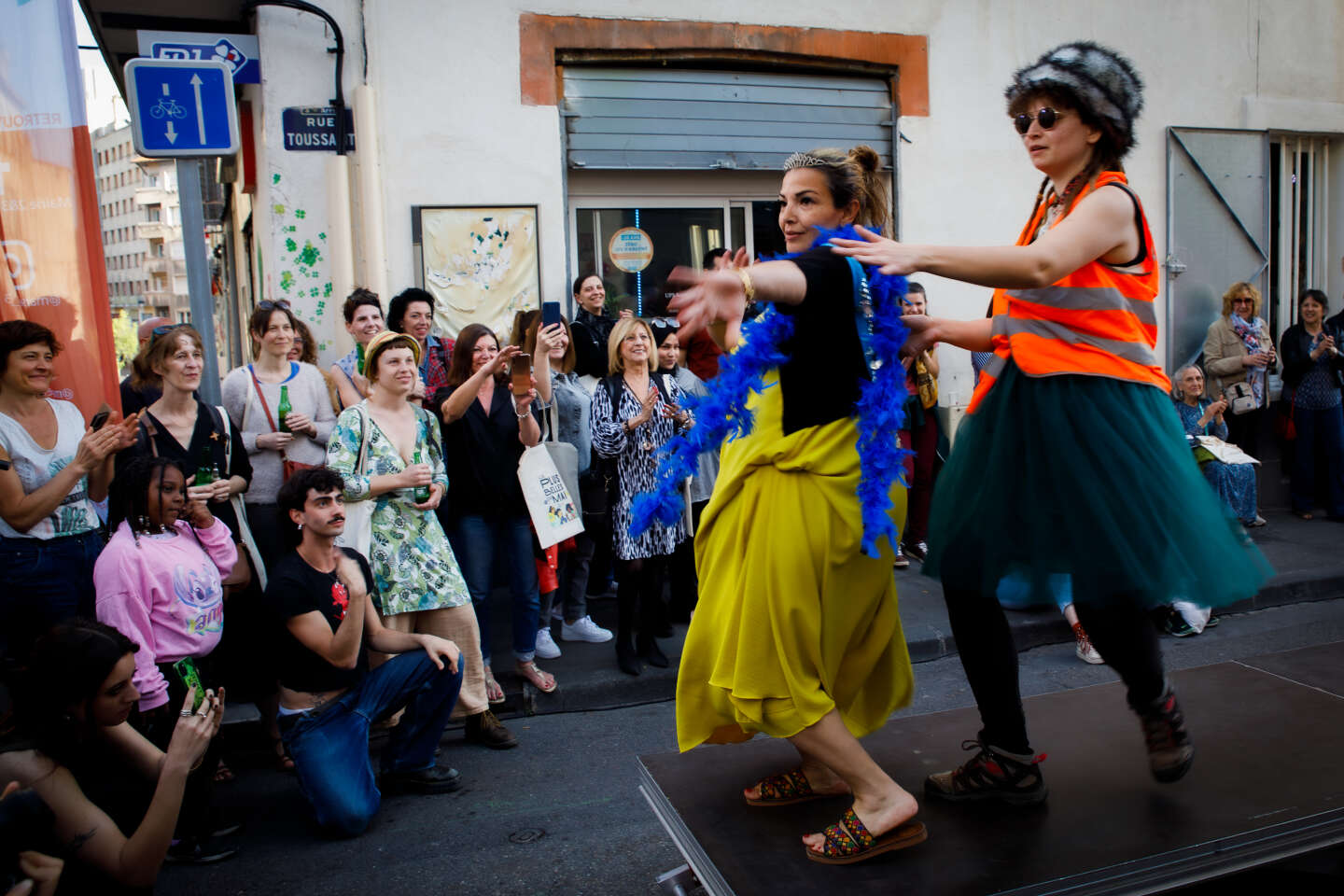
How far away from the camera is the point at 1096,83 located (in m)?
2.59

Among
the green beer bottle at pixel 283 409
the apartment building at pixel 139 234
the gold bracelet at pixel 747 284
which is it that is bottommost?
the green beer bottle at pixel 283 409

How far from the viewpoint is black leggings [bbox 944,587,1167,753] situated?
8.83 ft

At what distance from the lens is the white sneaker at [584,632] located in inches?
237

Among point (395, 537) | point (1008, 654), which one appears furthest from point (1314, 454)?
point (395, 537)

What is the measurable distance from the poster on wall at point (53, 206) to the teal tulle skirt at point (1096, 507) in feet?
12.1

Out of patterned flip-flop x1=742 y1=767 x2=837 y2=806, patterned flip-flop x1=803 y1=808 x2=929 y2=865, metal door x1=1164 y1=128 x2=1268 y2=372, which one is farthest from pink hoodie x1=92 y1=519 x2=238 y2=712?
metal door x1=1164 y1=128 x2=1268 y2=372

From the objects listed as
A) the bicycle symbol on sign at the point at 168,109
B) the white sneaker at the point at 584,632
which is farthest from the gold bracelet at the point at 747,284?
the white sneaker at the point at 584,632

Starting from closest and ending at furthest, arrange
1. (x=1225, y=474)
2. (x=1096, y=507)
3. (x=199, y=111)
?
(x=1096, y=507), (x=199, y=111), (x=1225, y=474)

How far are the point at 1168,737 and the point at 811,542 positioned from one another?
111 cm

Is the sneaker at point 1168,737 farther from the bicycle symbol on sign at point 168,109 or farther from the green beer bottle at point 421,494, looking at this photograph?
the bicycle symbol on sign at point 168,109

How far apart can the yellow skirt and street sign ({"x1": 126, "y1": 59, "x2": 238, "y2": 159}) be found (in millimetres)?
3239

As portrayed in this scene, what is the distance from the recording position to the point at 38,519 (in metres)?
4.14

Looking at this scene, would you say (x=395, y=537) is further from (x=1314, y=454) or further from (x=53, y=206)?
(x=1314, y=454)

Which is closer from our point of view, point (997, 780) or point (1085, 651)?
point (997, 780)
